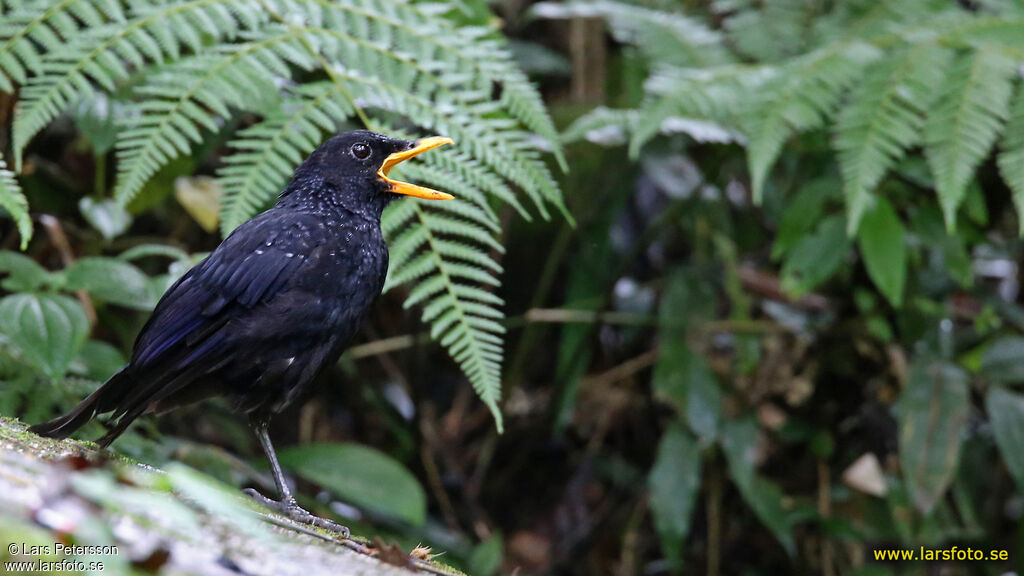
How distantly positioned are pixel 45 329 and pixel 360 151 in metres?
0.97

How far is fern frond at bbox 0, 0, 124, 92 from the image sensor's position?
8.83 ft

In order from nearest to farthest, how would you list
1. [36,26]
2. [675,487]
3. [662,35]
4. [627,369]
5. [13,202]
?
[13,202]
[36,26]
[675,487]
[662,35]
[627,369]

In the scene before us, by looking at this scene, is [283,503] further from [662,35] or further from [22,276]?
[662,35]

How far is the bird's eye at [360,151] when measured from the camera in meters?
2.85

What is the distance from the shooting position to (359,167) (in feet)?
9.37

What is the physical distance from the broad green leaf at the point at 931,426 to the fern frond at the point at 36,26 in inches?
118

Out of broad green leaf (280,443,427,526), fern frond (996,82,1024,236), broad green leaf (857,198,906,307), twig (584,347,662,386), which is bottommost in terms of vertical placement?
twig (584,347,662,386)

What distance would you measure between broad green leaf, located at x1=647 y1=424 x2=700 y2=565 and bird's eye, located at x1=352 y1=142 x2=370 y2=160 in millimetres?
1795

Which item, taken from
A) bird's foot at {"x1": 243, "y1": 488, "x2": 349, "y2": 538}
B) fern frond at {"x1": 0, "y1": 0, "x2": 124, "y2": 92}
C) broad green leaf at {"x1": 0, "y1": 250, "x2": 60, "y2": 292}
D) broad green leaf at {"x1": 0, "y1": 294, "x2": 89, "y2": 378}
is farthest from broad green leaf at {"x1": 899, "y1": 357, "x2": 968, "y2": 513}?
fern frond at {"x1": 0, "y1": 0, "x2": 124, "y2": 92}

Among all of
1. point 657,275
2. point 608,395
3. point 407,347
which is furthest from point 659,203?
point 407,347

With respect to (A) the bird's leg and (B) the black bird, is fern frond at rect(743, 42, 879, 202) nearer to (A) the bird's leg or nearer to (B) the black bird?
(B) the black bird

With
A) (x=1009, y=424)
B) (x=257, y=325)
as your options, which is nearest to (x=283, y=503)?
(x=257, y=325)

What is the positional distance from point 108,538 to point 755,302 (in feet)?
12.6

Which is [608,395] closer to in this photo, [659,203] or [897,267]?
[659,203]
